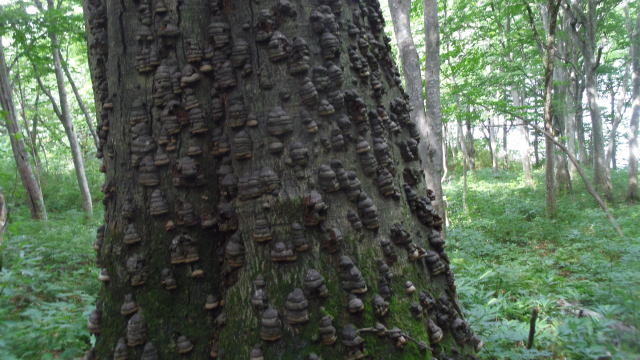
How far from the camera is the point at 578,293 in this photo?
4.62 metres

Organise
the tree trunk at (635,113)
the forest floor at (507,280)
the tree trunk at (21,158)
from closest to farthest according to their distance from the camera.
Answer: the forest floor at (507,280) < the tree trunk at (21,158) < the tree trunk at (635,113)

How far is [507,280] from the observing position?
538 centimetres

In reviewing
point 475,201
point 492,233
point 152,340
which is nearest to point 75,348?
point 152,340

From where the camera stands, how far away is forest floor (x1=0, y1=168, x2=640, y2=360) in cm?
240

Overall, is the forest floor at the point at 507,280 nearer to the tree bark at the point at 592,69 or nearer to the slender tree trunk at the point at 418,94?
the tree bark at the point at 592,69

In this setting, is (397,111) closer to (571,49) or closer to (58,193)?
(571,49)

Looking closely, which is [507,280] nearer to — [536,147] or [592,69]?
[592,69]

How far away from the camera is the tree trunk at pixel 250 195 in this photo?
158 centimetres

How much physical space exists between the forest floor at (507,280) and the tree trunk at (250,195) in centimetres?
98

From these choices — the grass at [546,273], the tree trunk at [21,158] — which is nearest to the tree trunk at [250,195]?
the grass at [546,273]

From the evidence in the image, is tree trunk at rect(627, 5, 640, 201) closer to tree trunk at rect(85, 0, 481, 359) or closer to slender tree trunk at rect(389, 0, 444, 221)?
slender tree trunk at rect(389, 0, 444, 221)

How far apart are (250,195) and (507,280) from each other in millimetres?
4888

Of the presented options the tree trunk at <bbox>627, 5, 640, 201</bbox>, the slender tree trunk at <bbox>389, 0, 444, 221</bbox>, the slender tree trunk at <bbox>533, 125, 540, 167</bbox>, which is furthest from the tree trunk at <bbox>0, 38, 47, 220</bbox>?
the slender tree trunk at <bbox>533, 125, 540, 167</bbox>

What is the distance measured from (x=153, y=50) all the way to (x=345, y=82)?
880 mm
